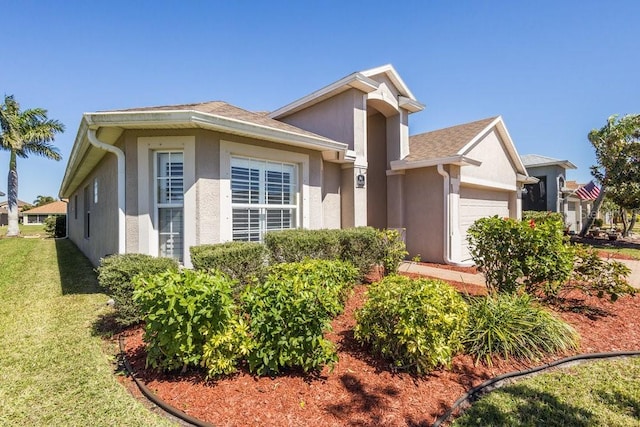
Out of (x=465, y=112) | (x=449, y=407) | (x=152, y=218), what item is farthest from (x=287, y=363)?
(x=465, y=112)

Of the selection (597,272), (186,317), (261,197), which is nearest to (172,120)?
(261,197)

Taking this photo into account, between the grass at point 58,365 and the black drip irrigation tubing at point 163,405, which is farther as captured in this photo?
the grass at point 58,365

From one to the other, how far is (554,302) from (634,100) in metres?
21.5

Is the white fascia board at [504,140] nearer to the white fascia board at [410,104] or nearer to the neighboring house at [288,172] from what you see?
the neighboring house at [288,172]

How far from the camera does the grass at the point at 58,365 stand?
9.86 ft

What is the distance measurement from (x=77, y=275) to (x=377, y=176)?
11473 millimetres

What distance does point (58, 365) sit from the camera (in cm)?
399

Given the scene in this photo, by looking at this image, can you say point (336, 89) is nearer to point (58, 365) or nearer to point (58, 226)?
point (58, 365)

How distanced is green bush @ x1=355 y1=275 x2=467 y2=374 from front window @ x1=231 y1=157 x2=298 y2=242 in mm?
4332

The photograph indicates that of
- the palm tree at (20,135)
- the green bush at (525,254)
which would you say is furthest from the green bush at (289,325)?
the palm tree at (20,135)

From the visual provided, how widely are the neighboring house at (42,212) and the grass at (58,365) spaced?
186 feet

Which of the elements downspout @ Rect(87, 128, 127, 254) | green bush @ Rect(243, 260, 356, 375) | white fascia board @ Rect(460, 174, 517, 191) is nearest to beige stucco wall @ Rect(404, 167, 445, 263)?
white fascia board @ Rect(460, 174, 517, 191)

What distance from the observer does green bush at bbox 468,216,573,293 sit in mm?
5418

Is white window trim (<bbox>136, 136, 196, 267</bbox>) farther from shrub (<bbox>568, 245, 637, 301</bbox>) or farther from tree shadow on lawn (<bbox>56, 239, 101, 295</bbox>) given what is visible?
shrub (<bbox>568, 245, 637, 301</bbox>)
